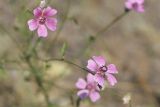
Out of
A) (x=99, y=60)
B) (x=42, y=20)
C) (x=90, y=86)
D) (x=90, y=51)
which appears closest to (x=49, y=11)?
(x=42, y=20)

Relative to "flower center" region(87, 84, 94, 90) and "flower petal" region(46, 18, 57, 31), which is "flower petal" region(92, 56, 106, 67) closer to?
"flower petal" region(46, 18, 57, 31)

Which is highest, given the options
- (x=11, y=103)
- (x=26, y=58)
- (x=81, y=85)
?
(x=11, y=103)

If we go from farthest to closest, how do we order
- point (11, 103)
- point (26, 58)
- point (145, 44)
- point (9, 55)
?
point (145, 44) < point (9, 55) < point (11, 103) < point (26, 58)

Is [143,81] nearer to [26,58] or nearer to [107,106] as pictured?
[107,106]

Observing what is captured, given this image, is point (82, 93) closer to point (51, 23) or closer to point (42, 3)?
point (51, 23)

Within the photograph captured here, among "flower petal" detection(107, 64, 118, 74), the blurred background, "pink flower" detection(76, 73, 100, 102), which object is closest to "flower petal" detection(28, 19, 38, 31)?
"flower petal" detection(107, 64, 118, 74)

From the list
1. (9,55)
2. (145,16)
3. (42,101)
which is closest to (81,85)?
(42,101)

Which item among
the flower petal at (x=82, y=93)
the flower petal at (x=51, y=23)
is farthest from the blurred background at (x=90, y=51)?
the flower petal at (x=51, y=23)
